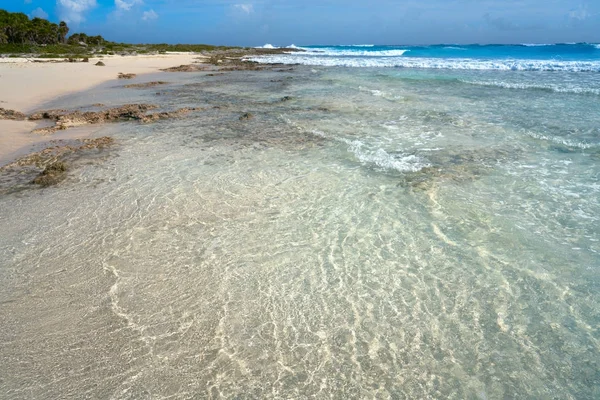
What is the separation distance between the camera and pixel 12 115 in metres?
12.5

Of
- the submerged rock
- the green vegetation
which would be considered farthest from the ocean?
the green vegetation

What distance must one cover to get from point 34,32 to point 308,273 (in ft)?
206

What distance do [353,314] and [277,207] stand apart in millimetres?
2678

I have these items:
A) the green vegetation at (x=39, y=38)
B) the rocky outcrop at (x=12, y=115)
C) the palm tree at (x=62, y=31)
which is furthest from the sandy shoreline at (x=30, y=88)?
the palm tree at (x=62, y=31)

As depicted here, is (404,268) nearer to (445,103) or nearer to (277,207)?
(277,207)

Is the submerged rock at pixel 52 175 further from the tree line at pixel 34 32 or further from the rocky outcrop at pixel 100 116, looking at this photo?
the tree line at pixel 34 32

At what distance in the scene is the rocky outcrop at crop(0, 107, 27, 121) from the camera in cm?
1222

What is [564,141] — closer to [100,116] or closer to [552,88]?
[552,88]

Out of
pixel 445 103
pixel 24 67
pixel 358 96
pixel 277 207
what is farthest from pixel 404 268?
pixel 24 67

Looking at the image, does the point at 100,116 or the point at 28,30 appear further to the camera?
the point at 28,30

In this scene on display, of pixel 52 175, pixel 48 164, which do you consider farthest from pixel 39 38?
pixel 52 175

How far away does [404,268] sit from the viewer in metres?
4.54

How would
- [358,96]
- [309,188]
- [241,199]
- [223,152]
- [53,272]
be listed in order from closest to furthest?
[53,272] → [241,199] → [309,188] → [223,152] → [358,96]

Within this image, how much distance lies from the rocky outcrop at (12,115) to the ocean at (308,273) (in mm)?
5739
